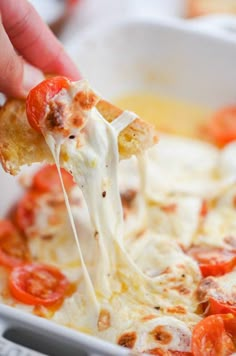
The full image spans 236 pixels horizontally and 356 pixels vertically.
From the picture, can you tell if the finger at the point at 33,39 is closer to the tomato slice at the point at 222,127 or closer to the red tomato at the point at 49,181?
the red tomato at the point at 49,181

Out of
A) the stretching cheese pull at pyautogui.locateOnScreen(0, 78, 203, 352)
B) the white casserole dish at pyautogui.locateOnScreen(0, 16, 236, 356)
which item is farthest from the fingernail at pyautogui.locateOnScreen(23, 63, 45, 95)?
the white casserole dish at pyautogui.locateOnScreen(0, 16, 236, 356)

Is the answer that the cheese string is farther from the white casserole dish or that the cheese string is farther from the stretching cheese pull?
the white casserole dish

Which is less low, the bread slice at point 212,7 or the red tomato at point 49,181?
the red tomato at point 49,181

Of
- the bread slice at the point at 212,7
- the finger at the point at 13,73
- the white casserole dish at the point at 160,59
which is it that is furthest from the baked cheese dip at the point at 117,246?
the bread slice at the point at 212,7

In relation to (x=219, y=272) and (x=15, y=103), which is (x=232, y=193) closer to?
(x=219, y=272)

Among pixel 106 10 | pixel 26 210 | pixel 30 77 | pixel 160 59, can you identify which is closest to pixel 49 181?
pixel 26 210

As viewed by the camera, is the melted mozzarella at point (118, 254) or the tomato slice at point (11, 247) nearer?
the melted mozzarella at point (118, 254)
